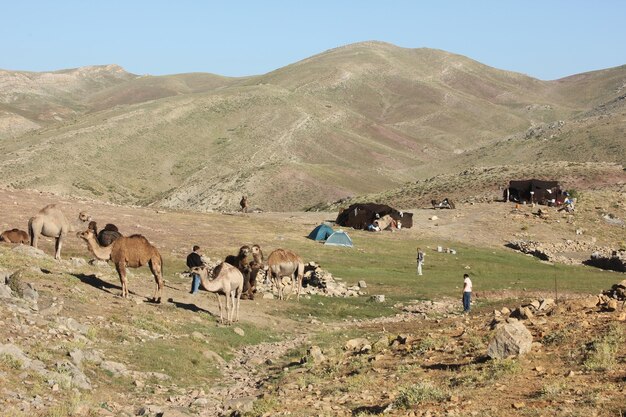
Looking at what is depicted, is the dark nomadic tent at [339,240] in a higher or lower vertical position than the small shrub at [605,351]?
higher

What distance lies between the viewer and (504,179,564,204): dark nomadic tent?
76.1 metres

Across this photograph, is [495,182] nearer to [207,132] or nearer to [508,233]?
[508,233]

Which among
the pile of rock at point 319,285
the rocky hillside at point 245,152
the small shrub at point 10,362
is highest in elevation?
the rocky hillside at point 245,152

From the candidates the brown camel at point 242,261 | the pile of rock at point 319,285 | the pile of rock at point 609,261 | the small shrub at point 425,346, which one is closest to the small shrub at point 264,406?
the small shrub at point 425,346

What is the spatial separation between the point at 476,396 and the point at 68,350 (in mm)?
9597

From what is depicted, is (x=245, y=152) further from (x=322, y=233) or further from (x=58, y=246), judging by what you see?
(x=58, y=246)

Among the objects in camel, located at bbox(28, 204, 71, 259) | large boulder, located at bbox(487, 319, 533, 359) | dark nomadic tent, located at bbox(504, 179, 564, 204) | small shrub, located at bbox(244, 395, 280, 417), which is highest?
dark nomadic tent, located at bbox(504, 179, 564, 204)

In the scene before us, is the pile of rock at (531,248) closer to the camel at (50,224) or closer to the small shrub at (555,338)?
the camel at (50,224)

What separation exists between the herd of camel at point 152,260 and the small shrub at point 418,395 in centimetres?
1097

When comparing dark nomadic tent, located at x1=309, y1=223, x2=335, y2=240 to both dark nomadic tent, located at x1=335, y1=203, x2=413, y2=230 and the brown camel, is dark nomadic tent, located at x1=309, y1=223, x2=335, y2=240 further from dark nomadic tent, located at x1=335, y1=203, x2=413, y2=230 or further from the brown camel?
the brown camel

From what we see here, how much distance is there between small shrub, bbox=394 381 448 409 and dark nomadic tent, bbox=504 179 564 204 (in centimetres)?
6277

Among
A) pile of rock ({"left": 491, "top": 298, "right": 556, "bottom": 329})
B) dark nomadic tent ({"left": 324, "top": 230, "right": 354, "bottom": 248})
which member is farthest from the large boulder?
dark nomadic tent ({"left": 324, "top": 230, "right": 354, "bottom": 248})

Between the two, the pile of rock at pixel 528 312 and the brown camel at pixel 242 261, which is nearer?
the pile of rock at pixel 528 312

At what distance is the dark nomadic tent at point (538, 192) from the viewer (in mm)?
76125
